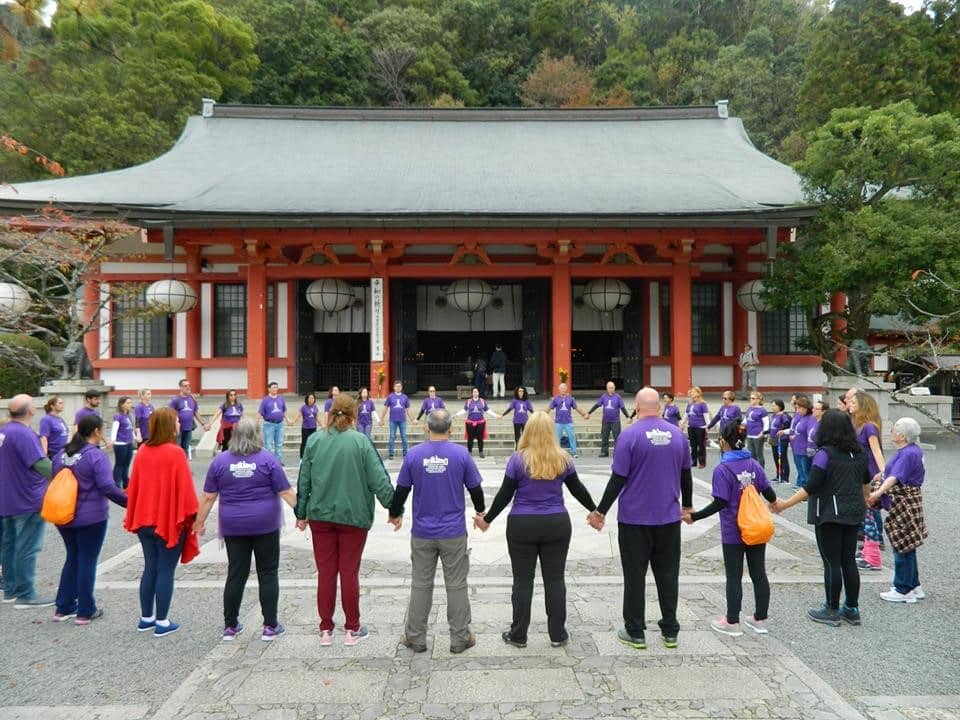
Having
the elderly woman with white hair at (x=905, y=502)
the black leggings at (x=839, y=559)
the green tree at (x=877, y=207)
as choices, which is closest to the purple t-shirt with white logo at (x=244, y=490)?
the black leggings at (x=839, y=559)

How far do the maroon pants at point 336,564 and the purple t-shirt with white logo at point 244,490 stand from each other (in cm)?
Answer: 35

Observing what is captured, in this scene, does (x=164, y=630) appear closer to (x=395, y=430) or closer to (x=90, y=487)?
(x=90, y=487)

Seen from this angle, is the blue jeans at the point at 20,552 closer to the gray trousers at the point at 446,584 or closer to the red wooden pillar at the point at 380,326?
the gray trousers at the point at 446,584

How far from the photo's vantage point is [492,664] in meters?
3.73

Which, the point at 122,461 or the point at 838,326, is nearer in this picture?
the point at 122,461

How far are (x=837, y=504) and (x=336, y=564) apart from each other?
3.52 m

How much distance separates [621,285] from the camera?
16.7 meters

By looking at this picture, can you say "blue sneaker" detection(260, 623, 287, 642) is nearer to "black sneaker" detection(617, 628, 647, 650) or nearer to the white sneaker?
"black sneaker" detection(617, 628, 647, 650)

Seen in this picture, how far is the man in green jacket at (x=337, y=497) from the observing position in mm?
3922

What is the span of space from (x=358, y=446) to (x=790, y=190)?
15666 mm

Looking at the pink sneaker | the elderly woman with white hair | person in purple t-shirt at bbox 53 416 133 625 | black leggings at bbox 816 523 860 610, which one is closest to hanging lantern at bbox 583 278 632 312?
the elderly woman with white hair

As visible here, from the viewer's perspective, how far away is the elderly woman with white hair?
14.9ft

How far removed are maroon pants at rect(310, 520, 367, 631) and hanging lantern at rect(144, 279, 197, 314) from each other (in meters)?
12.9

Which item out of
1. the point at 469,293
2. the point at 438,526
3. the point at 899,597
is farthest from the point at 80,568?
the point at 469,293
